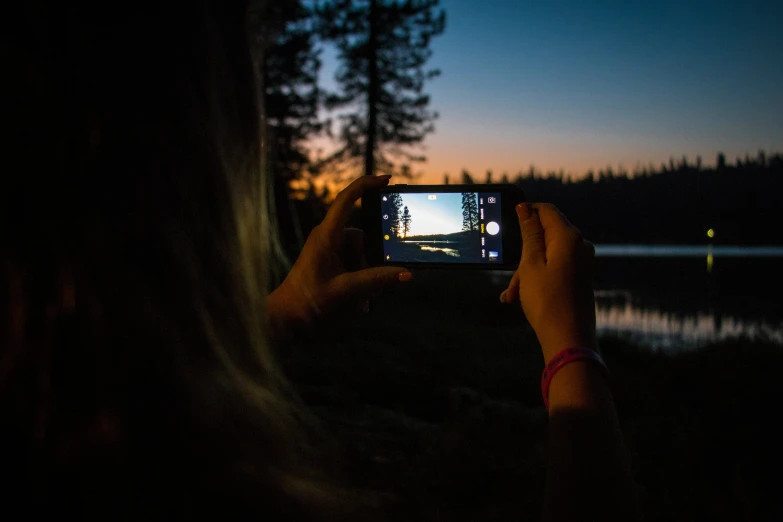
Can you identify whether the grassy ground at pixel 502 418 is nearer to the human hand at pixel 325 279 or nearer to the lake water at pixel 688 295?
the human hand at pixel 325 279

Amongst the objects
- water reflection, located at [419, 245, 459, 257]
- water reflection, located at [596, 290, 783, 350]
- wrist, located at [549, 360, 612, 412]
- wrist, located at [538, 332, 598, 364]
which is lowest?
water reflection, located at [596, 290, 783, 350]

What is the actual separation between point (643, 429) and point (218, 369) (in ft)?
24.3

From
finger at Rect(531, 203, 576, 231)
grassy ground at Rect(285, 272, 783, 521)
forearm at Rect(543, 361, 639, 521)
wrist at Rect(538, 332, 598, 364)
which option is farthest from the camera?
grassy ground at Rect(285, 272, 783, 521)

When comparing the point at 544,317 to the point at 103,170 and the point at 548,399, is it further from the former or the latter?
the point at 103,170

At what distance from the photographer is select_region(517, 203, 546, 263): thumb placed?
1279 mm

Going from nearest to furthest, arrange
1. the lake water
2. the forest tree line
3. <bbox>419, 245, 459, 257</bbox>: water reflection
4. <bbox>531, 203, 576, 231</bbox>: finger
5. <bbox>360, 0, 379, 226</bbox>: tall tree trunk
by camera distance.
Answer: <bbox>531, 203, 576, 231</bbox>: finger
<bbox>419, 245, 459, 257</bbox>: water reflection
the forest tree line
<bbox>360, 0, 379, 226</bbox>: tall tree trunk
the lake water

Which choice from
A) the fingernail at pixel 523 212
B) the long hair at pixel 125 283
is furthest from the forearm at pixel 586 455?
the fingernail at pixel 523 212

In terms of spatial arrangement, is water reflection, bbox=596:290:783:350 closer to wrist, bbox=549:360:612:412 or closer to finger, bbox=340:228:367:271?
finger, bbox=340:228:367:271

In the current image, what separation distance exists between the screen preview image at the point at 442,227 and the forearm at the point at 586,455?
2.63ft

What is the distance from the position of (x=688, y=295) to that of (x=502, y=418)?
2652 cm

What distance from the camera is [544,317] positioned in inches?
43.0

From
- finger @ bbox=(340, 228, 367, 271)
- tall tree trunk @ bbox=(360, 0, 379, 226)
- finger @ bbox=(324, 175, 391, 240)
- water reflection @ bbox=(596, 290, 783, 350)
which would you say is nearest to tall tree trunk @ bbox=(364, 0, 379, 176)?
tall tree trunk @ bbox=(360, 0, 379, 226)

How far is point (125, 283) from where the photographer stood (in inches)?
20.8

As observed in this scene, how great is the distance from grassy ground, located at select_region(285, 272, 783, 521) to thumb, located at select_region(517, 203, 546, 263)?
0.60m
